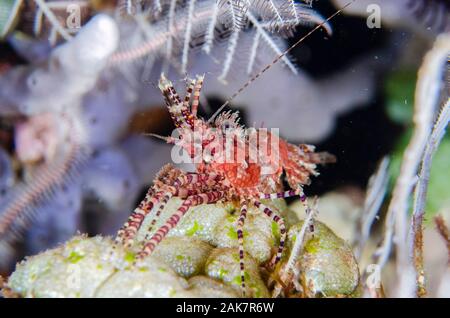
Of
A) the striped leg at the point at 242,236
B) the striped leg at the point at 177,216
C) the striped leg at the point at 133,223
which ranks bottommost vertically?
the striped leg at the point at 242,236

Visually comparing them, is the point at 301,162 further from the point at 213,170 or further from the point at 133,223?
the point at 133,223

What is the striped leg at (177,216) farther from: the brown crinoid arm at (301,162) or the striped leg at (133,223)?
the brown crinoid arm at (301,162)

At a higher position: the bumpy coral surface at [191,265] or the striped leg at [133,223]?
the striped leg at [133,223]

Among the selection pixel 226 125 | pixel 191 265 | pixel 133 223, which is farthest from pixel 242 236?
pixel 226 125

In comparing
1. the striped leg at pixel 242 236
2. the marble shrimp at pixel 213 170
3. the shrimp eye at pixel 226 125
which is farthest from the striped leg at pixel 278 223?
the shrimp eye at pixel 226 125
